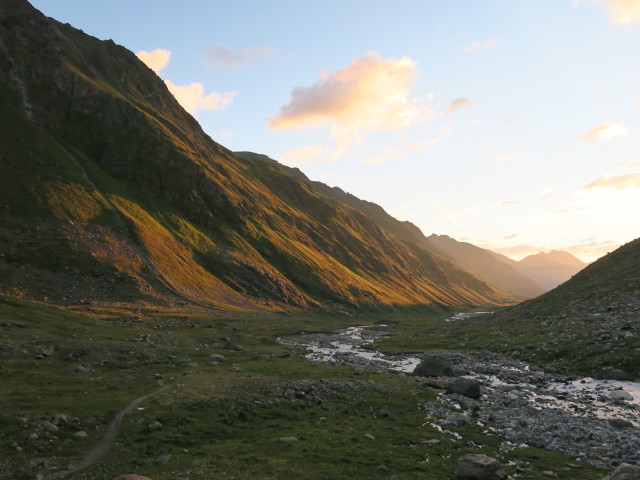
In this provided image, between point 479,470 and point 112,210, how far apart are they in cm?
12867

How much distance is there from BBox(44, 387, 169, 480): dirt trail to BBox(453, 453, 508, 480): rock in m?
17.5


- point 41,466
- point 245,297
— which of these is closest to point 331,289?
point 245,297

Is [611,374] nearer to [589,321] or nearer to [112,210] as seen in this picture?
[589,321]

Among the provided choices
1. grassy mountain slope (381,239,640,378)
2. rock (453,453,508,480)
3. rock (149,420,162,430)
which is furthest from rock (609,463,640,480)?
grassy mountain slope (381,239,640,378)

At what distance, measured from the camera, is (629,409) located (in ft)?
97.3

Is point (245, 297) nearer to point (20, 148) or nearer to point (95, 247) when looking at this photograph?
point (95, 247)

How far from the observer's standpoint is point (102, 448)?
67.9 feet

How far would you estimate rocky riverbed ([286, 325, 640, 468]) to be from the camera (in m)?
23.1

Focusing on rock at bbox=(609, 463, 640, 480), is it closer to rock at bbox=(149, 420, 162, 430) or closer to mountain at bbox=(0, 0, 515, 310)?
rock at bbox=(149, 420, 162, 430)

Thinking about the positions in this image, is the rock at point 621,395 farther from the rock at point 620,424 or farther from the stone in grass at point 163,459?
the stone in grass at point 163,459

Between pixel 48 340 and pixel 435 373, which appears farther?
pixel 435 373

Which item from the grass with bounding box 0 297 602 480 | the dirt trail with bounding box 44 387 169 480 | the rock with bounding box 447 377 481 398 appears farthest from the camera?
the rock with bounding box 447 377 481 398

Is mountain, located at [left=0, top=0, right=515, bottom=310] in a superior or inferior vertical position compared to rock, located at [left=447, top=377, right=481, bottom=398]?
superior

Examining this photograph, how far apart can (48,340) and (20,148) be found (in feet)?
365
